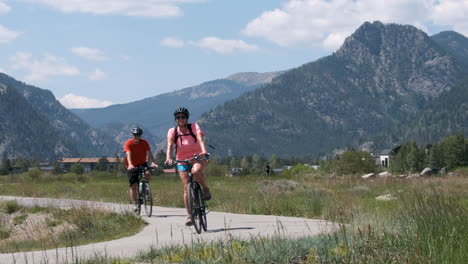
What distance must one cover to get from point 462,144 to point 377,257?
150787mm

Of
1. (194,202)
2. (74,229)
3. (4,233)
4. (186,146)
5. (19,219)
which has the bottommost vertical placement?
(4,233)

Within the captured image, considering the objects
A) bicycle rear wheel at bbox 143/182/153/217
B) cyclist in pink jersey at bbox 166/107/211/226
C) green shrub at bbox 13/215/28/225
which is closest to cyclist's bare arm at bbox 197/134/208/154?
cyclist in pink jersey at bbox 166/107/211/226

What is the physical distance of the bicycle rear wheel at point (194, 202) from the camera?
1173 centimetres

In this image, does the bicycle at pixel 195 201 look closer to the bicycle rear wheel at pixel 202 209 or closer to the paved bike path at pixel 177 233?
the bicycle rear wheel at pixel 202 209

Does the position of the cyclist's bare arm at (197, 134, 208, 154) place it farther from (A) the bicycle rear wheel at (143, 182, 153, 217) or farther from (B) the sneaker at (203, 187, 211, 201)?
(A) the bicycle rear wheel at (143, 182, 153, 217)

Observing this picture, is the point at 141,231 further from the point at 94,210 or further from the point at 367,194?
the point at 367,194

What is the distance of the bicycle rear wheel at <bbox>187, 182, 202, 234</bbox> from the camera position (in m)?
11.7

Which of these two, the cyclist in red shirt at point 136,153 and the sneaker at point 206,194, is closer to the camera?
the sneaker at point 206,194

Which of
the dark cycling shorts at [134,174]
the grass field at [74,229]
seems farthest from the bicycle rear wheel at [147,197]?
the grass field at [74,229]

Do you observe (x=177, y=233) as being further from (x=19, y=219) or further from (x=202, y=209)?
(x=19, y=219)

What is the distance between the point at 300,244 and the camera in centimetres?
814

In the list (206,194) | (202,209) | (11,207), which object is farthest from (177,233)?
(11,207)

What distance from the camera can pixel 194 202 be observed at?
11.8 metres

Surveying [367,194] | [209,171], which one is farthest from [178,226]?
[209,171]
